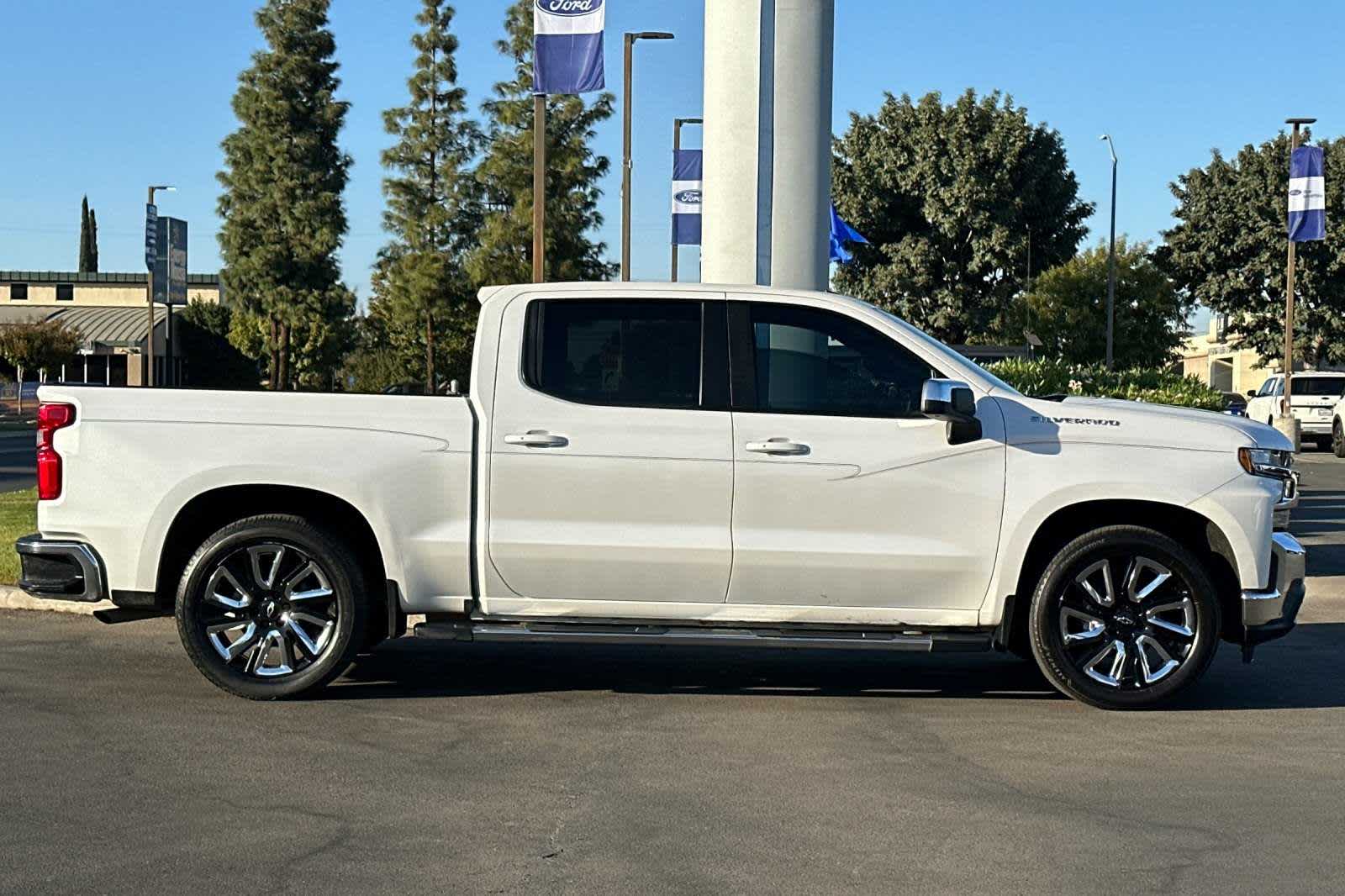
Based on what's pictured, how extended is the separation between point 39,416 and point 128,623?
105 inches

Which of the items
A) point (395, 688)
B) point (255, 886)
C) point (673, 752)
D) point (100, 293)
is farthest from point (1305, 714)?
point (100, 293)

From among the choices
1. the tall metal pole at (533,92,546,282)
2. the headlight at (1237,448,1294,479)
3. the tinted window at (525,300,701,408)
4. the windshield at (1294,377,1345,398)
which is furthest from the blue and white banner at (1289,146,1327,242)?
the tinted window at (525,300,701,408)

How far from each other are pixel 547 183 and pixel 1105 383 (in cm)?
3832

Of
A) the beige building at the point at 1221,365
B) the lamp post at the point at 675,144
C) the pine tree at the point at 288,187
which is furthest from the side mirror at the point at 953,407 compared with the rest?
the beige building at the point at 1221,365

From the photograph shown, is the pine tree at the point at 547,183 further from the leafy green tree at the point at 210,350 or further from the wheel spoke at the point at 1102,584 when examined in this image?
the wheel spoke at the point at 1102,584

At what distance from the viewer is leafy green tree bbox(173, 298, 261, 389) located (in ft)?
250

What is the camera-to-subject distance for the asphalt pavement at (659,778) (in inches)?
201

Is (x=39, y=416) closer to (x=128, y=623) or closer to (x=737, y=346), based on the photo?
(x=128, y=623)

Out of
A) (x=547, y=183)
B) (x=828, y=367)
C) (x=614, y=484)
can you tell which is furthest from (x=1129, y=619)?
(x=547, y=183)

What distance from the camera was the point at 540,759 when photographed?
6578mm

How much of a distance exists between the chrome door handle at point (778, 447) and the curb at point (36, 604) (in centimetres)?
491

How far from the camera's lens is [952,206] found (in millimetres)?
53906

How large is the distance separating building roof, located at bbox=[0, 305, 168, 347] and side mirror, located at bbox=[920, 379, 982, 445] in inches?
2779

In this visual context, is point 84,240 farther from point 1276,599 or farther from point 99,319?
point 1276,599
